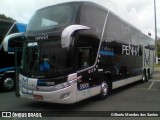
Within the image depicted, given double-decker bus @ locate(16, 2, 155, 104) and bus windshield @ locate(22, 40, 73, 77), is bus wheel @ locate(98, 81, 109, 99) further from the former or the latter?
bus windshield @ locate(22, 40, 73, 77)

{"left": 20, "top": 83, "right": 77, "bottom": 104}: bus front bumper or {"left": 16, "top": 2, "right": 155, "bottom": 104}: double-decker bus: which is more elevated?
{"left": 16, "top": 2, "right": 155, "bottom": 104}: double-decker bus

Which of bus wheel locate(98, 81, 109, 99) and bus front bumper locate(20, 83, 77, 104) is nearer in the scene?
bus front bumper locate(20, 83, 77, 104)

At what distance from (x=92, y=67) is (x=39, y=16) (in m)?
2.79

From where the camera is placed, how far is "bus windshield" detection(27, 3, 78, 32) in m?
8.35

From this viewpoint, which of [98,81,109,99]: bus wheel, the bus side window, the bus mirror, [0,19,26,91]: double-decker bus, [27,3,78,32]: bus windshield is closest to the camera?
the bus mirror

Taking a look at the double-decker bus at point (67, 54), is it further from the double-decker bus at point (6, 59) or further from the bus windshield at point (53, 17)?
the double-decker bus at point (6, 59)

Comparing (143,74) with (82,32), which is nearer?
(82,32)

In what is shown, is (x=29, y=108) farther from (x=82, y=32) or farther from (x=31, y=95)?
(x=82, y=32)

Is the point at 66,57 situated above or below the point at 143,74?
above

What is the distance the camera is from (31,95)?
8.16m

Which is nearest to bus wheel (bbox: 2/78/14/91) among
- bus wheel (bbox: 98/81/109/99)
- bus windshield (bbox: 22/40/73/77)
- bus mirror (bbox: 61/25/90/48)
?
bus windshield (bbox: 22/40/73/77)

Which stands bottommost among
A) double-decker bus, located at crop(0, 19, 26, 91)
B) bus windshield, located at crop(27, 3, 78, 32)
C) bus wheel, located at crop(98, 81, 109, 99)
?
bus wheel, located at crop(98, 81, 109, 99)

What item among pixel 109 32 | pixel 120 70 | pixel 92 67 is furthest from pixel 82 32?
pixel 120 70

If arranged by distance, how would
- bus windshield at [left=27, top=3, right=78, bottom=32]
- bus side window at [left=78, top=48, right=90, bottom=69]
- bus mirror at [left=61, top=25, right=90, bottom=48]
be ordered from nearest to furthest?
1. bus mirror at [left=61, top=25, right=90, bottom=48]
2. bus side window at [left=78, top=48, right=90, bottom=69]
3. bus windshield at [left=27, top=3, right=78, bottom=32]
